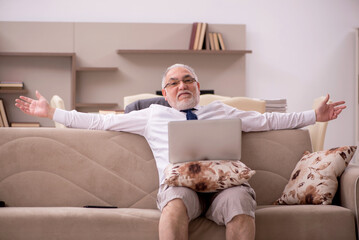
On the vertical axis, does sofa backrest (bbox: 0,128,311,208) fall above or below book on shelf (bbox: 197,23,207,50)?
below

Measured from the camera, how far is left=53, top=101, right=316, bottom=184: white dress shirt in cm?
242

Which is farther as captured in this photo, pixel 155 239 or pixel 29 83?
pixel 29 83

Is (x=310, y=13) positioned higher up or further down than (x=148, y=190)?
higher up

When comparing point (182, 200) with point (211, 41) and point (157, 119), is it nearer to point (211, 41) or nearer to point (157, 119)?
point (157, 119)

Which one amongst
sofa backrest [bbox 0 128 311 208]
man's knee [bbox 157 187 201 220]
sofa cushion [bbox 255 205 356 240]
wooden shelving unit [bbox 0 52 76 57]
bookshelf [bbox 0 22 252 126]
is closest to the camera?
man's knee [bbox 157 187 201 220]

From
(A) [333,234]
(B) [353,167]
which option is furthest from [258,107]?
(A) [333,234]

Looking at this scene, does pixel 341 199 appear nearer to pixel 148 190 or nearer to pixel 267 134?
pixel 267 134

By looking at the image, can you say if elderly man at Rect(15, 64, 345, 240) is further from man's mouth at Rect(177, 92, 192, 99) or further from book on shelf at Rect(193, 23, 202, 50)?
book on shelf at Rect(193, 23, 202, 50)

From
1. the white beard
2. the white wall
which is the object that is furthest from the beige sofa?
the white wall

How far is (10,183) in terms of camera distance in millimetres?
2379

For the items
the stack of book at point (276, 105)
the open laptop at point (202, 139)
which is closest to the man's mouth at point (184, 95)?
the open laptop at point (202, 139)

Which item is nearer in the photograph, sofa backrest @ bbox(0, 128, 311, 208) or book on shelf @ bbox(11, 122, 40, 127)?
sofa backrest @ bbox(0, 128, 311, 208)

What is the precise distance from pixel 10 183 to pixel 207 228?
3.38 feet

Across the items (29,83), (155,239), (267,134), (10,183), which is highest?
(29,83)
